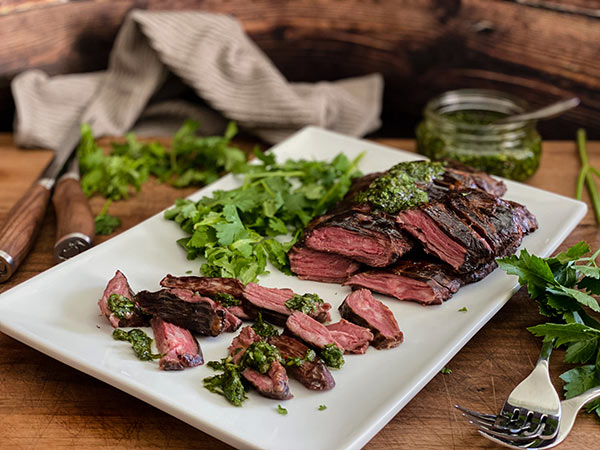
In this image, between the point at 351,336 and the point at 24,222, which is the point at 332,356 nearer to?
the point at 351,336

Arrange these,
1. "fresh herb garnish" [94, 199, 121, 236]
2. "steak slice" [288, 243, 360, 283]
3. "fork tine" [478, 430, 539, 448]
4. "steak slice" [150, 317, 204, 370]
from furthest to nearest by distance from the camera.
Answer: "fresh herb garnish" [94, 199, 121, 236] → "steak slice" [288, 243, 360, 283] → "steak slice" [150, 317, 204, 370] → "fork tine" [478, 430, 539, 448]

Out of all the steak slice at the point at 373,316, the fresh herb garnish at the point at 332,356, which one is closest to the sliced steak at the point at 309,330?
the fresh herb garnish at the point at 332,356

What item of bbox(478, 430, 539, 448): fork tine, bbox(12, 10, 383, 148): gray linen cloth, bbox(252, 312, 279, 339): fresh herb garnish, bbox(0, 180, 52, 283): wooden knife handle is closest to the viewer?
bbox(478, 430, 539, 448): fork tine

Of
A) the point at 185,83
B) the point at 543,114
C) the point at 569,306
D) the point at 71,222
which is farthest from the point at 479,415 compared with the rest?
the point at 185,83

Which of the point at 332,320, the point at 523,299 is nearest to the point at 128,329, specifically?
the point at 332,320

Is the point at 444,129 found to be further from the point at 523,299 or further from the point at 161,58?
the point at 161,58

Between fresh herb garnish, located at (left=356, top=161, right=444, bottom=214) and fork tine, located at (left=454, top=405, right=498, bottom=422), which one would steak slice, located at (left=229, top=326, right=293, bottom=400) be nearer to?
fork tine, located at (left=454, top=405, right=498, bottom=422)

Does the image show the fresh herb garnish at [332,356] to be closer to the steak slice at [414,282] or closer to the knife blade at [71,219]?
the steak slice at [414,282]

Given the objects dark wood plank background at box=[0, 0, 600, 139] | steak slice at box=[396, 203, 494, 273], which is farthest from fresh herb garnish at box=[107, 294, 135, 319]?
dark wood plank background at box=[0, 0, 600, 139]
